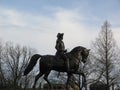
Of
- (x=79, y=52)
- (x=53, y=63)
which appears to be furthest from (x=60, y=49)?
(x=79, y=52)

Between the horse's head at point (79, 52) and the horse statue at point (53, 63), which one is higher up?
the horse's head at point (79, 52)

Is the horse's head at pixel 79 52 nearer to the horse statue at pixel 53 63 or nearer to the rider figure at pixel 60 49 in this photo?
the horse statue at pixel 53 63

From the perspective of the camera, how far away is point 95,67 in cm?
4038

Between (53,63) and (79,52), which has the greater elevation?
(79,52)

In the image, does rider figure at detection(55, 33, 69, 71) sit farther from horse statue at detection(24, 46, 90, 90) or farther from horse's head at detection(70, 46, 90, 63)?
horse's head at detection(70, 46, 90, 63)

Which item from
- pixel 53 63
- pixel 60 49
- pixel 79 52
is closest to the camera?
pixel 53 63

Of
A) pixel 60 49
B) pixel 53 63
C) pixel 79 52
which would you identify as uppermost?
pixel 60 49

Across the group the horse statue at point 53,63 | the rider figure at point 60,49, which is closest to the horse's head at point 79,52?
the horse statue at point 53,63

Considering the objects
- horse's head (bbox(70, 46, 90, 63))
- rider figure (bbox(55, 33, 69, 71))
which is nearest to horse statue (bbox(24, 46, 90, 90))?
horse's head (bbox(70, 46, 90, 63))

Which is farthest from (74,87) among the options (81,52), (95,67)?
(95,67)

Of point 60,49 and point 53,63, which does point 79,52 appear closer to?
point 60,49

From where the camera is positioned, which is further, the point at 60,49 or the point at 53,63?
the point at 60,49

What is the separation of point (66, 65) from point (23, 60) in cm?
3613

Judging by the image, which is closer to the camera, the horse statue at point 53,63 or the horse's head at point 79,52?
the horse statue at point 53,63
